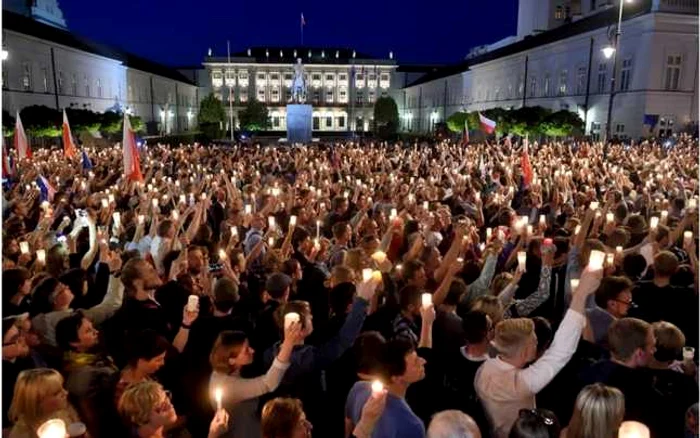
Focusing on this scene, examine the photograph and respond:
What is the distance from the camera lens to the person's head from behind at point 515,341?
3.57 m

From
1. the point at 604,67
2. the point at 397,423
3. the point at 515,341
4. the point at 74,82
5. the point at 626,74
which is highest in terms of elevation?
the point at 604,67

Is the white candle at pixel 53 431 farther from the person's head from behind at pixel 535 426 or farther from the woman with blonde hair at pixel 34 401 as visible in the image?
the person's head from behind at pixel 535 426

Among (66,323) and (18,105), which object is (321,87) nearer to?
(18,105)

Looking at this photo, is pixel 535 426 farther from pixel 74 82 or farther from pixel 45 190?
pixel 74 82

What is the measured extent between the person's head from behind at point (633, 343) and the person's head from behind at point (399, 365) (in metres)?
1.24

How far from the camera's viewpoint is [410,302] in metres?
4.78

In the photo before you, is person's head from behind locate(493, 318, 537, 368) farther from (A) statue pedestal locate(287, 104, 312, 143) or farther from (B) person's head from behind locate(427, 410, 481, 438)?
(A) statue pedestal locate(287, 104, 312, 143)

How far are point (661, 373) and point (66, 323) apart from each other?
3676 mm

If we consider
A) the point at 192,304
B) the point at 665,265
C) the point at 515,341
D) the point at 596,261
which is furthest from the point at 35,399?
the point at 665,265

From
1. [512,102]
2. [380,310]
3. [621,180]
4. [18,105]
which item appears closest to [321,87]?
[512,102]

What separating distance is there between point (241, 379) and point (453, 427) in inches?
56.2

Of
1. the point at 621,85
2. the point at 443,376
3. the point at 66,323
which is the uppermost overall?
the point at 621,85

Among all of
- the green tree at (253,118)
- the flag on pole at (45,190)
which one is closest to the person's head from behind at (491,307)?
the flag on pole at (45,190)

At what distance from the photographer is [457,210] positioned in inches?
419
